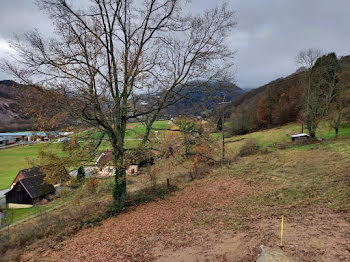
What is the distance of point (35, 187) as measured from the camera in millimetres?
27078

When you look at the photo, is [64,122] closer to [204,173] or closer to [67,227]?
[67,227]

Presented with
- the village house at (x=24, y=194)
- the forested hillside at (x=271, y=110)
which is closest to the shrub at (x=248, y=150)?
the forested hillside at (x=271, y=110)

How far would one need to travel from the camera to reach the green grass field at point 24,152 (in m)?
9.68

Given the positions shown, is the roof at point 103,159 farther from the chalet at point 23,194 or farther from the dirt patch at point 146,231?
the chalet at point 23,194

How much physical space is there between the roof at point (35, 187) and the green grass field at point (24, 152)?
2312mm

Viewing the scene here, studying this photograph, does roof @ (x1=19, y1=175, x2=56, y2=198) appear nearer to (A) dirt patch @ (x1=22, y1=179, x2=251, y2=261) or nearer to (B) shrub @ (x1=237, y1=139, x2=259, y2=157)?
(A) dirt patch @ (x1=22, y1=179, x2=251, y2=261)

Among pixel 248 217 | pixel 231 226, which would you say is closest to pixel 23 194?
pixel 231 226

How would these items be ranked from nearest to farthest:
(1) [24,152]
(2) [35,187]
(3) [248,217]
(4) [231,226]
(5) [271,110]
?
(4) [231,226] < (3) [248,217] < (2) [35,187] < (5) [271,110] < (1) [24,152]

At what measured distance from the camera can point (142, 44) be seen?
1002cm

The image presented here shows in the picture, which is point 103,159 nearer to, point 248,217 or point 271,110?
point 248,217

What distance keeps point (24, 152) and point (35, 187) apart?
96.7ft

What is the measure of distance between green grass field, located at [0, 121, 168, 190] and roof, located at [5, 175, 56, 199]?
2.31 m

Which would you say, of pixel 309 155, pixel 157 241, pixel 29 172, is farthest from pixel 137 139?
pixel 29 172

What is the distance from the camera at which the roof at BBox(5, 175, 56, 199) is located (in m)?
25.9
